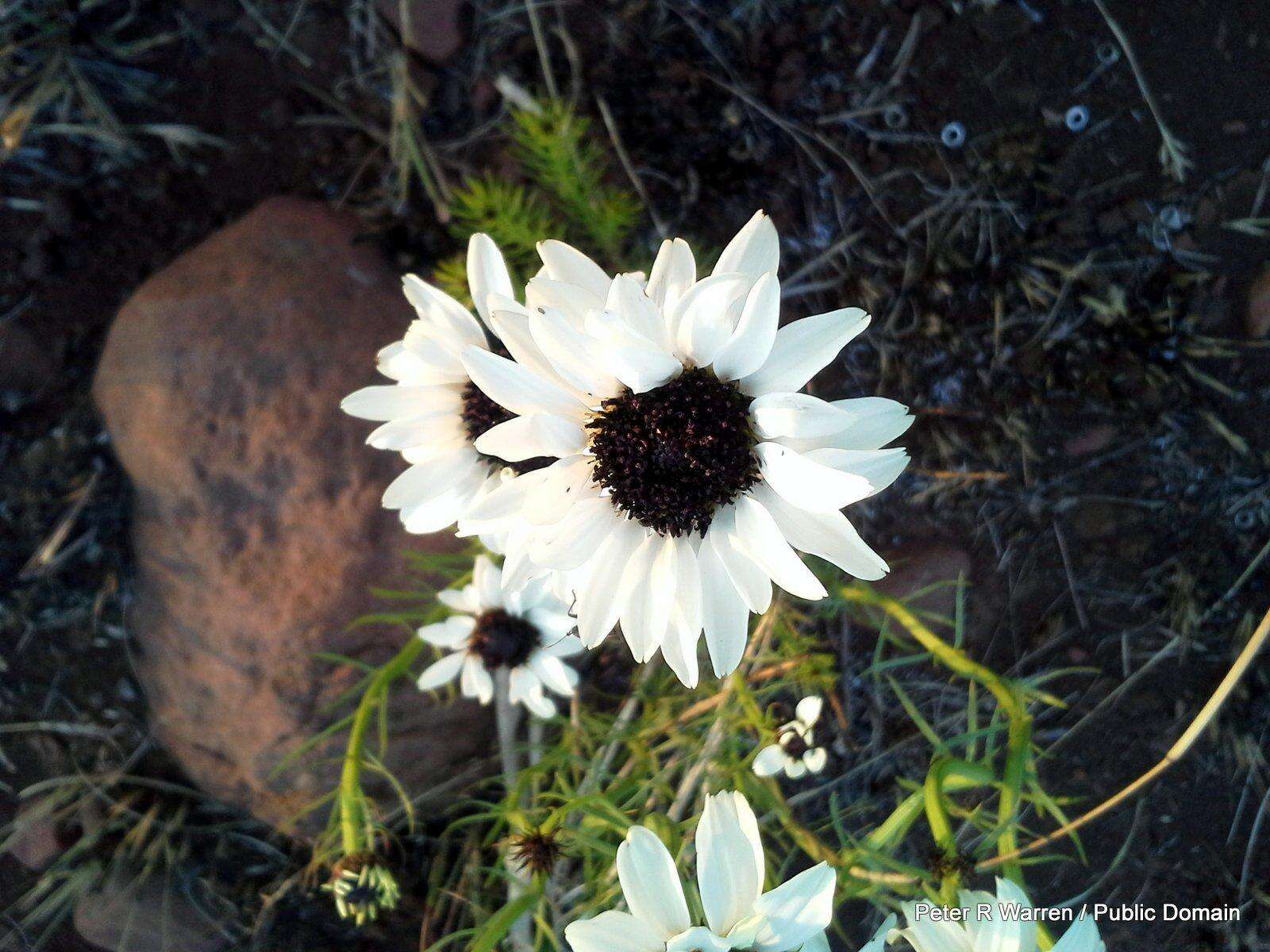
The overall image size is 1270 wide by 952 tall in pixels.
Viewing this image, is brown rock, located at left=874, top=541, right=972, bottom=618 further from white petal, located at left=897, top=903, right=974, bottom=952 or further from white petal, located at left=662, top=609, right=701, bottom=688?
white petal, located at left=662, top=609, right=701, bottom=688

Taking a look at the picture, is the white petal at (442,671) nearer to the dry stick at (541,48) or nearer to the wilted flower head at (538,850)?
the wilted flower head at (538,850)

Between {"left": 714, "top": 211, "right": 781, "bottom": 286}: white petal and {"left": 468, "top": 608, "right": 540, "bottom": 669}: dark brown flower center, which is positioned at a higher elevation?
{"left": 714, "top": 211, "right": 781, "bottom": 286}: white petal

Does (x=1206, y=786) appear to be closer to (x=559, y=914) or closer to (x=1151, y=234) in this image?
(x=1151, y=234)

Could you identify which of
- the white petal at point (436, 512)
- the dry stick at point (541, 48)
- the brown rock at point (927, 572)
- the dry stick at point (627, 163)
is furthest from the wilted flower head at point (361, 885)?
the dry stick at point (541, 48)

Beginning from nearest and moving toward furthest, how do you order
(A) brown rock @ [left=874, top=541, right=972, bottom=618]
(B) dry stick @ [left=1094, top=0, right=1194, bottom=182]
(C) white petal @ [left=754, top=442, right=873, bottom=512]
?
(C) white petal @ [left=754, top=442, right=873, bottom=512] < (B) dry stick @ [left=1094, top=0, right=1194, bottom=182] < (A) brown rock @ [left=874, top=541, right=972, bottom=618]

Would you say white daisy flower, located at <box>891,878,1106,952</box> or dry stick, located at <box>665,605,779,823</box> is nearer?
white daisy flower, located at <box>891,878,1106,952</box>

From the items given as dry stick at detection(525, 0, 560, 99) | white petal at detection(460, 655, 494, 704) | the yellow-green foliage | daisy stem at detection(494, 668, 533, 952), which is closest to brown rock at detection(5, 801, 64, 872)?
daisy stem at detection(494, 668, 533, 952)
